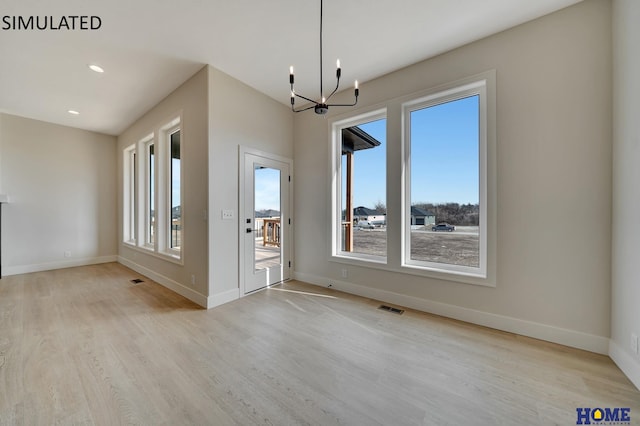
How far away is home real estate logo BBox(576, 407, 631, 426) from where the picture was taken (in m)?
1.46

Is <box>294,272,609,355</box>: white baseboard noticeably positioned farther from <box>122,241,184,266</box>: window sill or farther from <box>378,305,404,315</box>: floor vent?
<box>122,241,184,266</box>: window sill

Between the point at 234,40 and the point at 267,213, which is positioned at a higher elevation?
the point at 234,40

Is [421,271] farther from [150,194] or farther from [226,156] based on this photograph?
[150,194]

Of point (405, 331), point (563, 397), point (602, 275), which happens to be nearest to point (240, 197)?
point (405, 331)

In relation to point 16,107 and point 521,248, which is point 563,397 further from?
point 16,107

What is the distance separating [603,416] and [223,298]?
11.6 ft

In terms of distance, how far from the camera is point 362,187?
375 centimetres

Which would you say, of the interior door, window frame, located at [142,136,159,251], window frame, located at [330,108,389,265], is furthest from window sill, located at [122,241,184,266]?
window frame, located at [330,108,389,265]

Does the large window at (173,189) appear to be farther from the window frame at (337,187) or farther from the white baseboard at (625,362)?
the white baseboard at (625,362)

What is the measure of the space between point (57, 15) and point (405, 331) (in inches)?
182

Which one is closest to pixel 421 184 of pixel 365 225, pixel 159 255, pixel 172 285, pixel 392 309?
pixel 365 225

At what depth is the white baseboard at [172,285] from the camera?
10.6 ft

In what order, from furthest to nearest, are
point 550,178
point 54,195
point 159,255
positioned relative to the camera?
point 54,195 < point 159,255 < point 550,178

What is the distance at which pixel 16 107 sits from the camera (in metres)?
4.25
